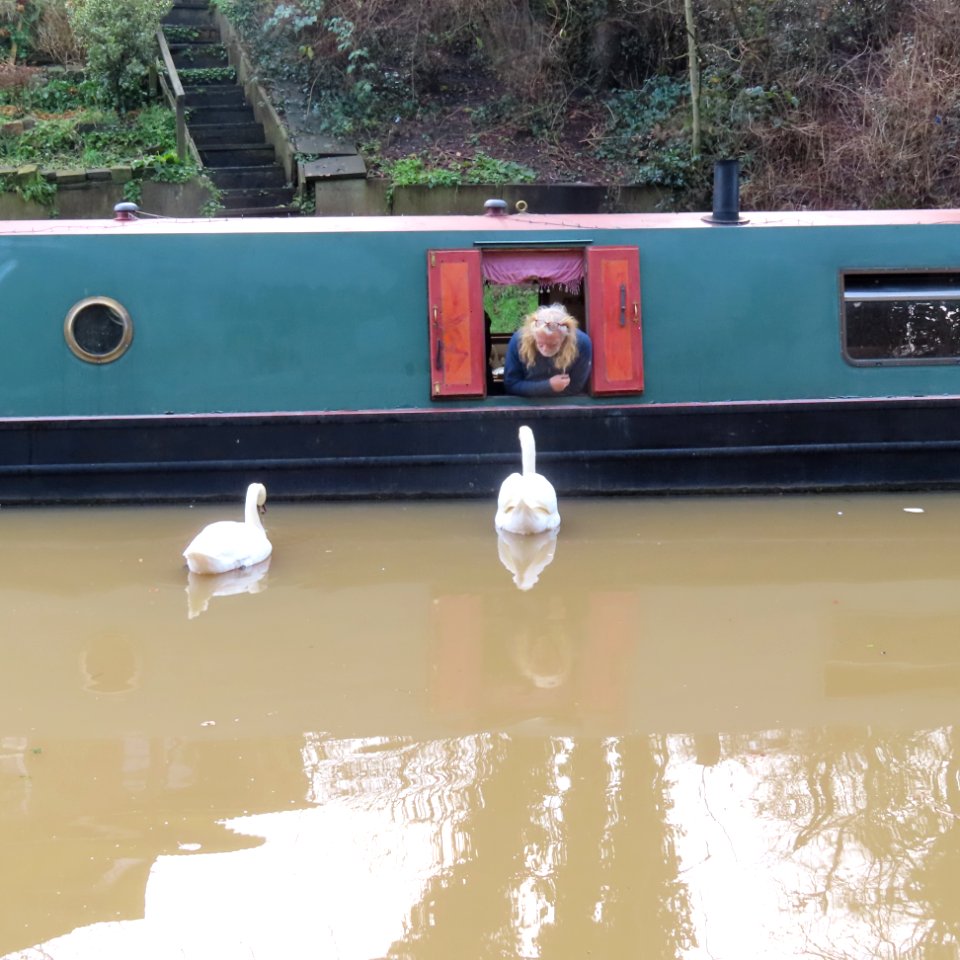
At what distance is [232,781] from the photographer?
3826 mm

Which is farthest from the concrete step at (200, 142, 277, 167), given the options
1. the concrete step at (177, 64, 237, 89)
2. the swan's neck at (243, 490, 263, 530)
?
the swan's neck at (243, 490, 263, 530)

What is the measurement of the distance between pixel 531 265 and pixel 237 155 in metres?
6.75

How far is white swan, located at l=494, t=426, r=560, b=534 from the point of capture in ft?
20.4

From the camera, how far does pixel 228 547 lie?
5691 millimetres

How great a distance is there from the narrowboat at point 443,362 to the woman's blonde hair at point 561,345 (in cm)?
17

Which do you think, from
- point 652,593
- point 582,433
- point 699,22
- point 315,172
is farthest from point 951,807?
point 699,22

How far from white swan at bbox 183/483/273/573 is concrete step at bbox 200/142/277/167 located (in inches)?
308

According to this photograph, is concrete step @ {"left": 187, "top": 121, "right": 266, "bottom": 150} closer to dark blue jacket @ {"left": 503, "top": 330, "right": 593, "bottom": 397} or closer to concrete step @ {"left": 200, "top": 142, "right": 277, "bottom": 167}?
concrete step @ {"left": 200, "top": 142, "right": 277, "bottom": 167}

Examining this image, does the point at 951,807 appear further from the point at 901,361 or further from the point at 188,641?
the point at 901,361

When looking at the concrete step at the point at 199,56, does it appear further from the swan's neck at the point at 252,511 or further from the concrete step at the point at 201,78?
the swan's neck at the point at 252,511

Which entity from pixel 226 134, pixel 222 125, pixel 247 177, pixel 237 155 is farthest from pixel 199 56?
pixel 247 177

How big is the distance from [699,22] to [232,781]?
11321 mm

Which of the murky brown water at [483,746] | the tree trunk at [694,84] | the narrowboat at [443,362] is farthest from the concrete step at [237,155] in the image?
the murky brown water at [483,746]

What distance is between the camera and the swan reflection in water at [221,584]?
5.50 meters
